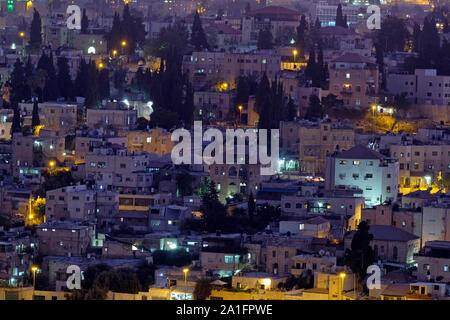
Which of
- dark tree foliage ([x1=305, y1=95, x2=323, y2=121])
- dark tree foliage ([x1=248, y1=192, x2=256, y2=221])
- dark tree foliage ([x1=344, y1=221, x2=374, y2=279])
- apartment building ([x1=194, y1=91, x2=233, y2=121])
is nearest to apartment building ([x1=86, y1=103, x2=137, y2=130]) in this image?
apartment building ([x1=194, y1=91, x2=233, y2=121])

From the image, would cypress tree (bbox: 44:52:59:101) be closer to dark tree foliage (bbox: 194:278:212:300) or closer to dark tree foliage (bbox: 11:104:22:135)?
dark tree foliage (bbox: 11:104:22:135)

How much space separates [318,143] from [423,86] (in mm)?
7223

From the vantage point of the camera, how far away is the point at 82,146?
48.4 m

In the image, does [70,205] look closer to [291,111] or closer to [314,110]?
[291,111]

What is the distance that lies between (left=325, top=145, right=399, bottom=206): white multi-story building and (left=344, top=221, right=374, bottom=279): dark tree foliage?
6.24m

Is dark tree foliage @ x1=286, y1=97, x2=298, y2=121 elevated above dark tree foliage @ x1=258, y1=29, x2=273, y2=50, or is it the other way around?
dark tree foliage @ x1=258, y1=29, x2=273, y2=50

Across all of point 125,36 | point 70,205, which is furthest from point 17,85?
point 70,205

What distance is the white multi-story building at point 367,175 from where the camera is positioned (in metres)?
45.2

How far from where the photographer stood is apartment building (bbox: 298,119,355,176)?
48906 millimetres

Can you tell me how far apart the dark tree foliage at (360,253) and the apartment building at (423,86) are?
53.1 feet

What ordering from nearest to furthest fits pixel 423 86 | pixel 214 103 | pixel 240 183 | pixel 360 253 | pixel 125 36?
pixel 360 253 → pixel 240 183 → pixel 214 103 → pixel 423 86 → pixel 125 36

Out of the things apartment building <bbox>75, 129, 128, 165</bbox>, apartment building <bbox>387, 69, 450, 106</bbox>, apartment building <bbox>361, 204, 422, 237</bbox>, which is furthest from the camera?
apartment building <bbox>387, 69, 450, 106</bbox>

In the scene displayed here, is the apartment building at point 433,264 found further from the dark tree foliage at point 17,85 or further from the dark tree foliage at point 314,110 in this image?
the dark tree foliage at point 17,85

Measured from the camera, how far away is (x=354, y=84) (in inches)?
2124
